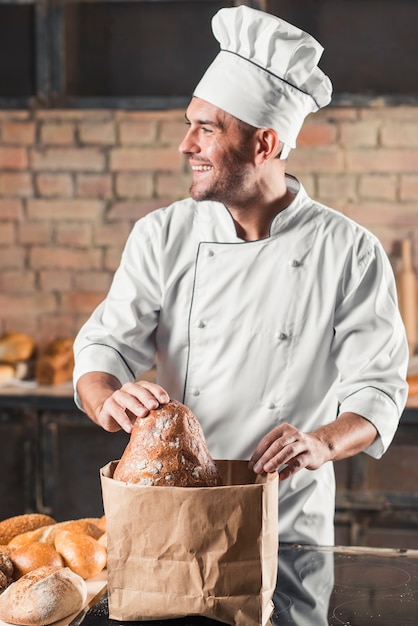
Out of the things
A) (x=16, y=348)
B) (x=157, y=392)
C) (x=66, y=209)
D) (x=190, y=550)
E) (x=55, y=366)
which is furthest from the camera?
(x=66, y=209)

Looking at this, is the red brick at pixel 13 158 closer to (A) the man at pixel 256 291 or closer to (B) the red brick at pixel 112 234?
(B) the red brick at pixel 112 234

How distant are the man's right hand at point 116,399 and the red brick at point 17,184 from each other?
2070 mm

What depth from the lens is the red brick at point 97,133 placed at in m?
3.60

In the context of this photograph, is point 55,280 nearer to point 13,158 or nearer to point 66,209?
point 66,209

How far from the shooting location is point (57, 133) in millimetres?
3625

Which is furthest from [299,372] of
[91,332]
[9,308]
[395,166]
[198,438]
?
[9,308]

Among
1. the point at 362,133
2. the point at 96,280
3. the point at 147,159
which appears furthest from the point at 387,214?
the point at 96,280

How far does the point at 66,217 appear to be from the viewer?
369 centimetres

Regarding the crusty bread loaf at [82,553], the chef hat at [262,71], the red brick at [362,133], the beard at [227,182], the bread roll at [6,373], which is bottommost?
the bread roll at [6,373]

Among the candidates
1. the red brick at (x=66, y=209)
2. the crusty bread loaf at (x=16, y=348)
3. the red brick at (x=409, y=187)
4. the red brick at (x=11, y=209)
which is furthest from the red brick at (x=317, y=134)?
the crusty bread loaf at (x=16, y=348)

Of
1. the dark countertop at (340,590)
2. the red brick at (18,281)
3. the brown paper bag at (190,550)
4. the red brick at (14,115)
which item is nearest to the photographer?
the brown paper bag at (190,550)

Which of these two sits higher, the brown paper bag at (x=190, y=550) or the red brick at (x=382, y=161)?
the red brick at (x=382, y=161)

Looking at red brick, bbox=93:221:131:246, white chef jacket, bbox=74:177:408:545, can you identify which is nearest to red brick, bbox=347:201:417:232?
red brick, bbox=93:221:131:246

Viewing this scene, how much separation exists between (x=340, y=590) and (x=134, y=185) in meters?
2.52
